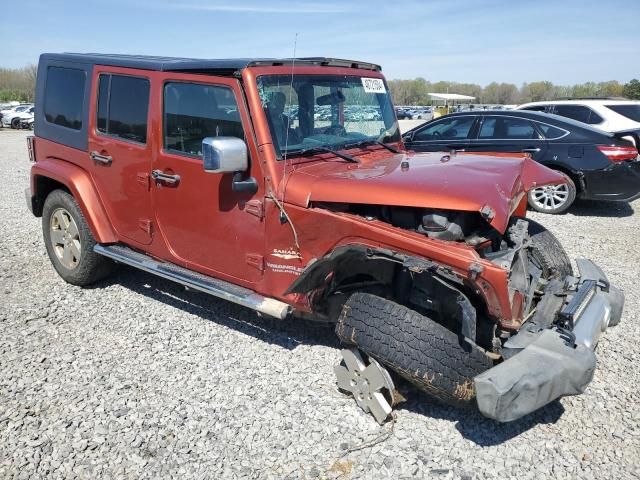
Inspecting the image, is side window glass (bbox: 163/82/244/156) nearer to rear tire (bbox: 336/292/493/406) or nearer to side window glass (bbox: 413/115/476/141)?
rear tire (bbox: 336/292/493/406)

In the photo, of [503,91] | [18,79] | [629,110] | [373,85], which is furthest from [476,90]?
[373,85]

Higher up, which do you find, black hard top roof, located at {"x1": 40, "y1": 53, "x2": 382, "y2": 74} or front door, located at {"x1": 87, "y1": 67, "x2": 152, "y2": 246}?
black hard top roof, located at {"x1": 40, "y1": 53, "x2": 382, "y2": 74}

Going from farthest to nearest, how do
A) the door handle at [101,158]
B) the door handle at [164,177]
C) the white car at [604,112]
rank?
the white car at [604,112], the door handle at [101,158], the door handle at [164,177]

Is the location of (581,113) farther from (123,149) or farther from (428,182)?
(123,149)

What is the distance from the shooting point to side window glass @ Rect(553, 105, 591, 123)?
36.0ft

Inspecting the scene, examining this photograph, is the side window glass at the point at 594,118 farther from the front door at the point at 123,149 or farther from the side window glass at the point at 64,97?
the side window glass at the point at 64,97

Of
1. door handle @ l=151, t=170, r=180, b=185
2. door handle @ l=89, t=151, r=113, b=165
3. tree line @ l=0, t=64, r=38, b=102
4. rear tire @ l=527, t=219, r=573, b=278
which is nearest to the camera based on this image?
door handle @ l=151, t=170, r=180, b=185

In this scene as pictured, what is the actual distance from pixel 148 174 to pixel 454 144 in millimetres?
6083

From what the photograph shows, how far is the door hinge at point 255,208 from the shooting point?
11.1ft

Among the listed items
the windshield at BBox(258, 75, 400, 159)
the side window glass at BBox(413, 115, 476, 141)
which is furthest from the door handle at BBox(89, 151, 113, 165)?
the side window glass at BBox(413, 115, 476, 141)

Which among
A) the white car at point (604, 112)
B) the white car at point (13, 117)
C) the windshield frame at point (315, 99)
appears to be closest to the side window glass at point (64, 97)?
the windshield frame at point (315, 99)

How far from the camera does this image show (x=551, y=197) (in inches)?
323

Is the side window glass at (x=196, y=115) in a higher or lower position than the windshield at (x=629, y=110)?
lower

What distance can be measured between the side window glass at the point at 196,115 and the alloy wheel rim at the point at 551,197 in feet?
20.3
